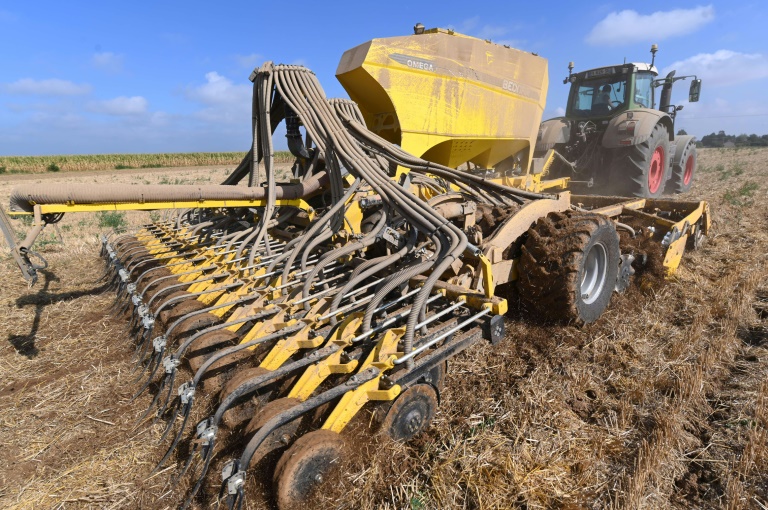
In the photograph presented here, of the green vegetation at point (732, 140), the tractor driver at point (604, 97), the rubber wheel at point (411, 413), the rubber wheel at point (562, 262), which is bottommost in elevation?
the rubber wheel at point (411, 413)

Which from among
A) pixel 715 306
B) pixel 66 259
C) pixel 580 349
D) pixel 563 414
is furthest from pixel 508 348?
pixel 66 259

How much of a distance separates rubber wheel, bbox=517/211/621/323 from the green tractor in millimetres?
4726

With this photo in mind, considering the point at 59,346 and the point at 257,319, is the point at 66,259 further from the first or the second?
the point at 257,319

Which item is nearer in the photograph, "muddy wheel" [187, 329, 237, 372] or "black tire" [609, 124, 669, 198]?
"muddy wheel" [187, 329, 237, 372]

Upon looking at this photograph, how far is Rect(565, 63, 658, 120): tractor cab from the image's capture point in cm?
794

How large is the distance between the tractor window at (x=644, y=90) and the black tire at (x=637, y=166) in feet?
2.10

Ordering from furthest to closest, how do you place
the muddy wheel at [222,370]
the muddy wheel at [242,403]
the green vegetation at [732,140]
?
the green vegetation at [732,140]
the muddy wheel at [222,370]
the muddy wheel at [242,403]

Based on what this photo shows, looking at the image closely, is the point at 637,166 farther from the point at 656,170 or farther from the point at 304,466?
the point at 304,466

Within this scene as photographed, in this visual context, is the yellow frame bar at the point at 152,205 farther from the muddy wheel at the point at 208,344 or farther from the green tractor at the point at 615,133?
the green tractor at the point at 615,133

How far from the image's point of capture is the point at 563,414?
2.46 m

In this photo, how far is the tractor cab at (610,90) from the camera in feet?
26.0

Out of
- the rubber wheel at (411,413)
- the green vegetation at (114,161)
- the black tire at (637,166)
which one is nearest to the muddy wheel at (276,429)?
the rubber wheel at (411,413)

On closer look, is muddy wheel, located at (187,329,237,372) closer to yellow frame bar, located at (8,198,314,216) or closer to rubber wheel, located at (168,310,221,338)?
rubber wheel, located at (168,310,221,338)

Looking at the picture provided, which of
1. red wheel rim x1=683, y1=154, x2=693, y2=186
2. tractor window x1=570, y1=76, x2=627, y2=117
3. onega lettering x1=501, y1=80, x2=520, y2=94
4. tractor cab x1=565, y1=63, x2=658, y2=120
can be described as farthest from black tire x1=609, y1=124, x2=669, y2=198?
onega lettering x1=501, y1=80, x2=520, y2=94
